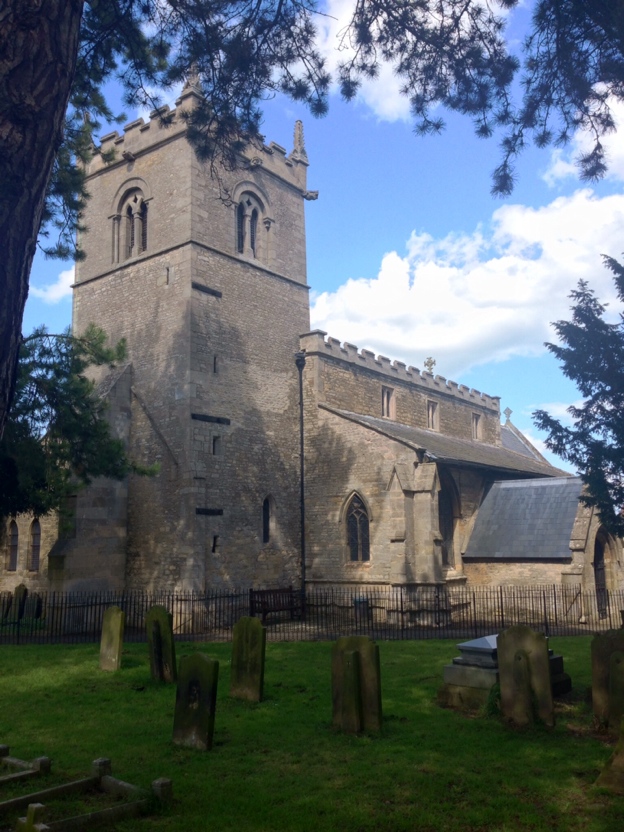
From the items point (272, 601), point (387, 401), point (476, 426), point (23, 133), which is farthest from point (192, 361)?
point (476, 426)

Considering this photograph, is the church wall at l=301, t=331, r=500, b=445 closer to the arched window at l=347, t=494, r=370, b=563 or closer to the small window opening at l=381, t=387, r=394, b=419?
the small window opening at l=381, t=387, r=394, b=419

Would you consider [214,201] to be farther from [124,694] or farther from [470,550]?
[124,694]

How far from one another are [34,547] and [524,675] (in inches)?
721

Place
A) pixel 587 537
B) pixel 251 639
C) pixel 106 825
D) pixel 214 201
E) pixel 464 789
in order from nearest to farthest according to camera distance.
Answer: pixel 106 825 < pixel 464 789 < pixel 251 639 < pixel 587 537 < pixel 214 201

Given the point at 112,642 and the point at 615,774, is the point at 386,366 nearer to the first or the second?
the point at 112,642

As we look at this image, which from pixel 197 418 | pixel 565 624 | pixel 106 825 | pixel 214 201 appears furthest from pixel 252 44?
pixel 565 624

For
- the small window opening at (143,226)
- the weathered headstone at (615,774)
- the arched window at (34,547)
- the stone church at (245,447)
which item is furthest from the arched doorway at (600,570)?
the arched window at (34,547)

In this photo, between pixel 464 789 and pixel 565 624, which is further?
pixel 565 624

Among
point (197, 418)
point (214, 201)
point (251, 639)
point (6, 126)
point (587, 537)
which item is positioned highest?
point (214, 201)

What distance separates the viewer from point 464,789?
20.3 feet

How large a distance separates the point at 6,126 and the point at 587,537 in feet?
64.4

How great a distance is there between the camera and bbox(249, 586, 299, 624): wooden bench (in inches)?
722

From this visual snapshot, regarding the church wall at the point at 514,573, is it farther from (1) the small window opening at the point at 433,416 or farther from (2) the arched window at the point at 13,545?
(2) the arched window at the point at 13,545

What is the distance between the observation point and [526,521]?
2230 centimetres
